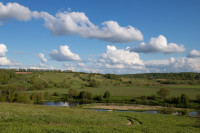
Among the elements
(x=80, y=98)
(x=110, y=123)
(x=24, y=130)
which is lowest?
(x=80, y=98)

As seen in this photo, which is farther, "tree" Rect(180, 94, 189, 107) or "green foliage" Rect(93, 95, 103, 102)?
"green foliage" Rect(93, 95, 103, 102)

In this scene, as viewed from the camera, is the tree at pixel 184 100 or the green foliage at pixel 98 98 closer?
the tree at pixel 184 100

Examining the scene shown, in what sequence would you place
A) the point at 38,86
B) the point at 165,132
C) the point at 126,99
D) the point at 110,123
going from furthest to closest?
the point at 38,86 → the point at 126,99 → the point at 110,123 → the point at 165,132

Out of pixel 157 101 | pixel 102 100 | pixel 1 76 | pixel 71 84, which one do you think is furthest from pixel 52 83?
pixel 157 101

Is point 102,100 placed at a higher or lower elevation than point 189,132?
lower

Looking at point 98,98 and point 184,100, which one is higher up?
point 184,100

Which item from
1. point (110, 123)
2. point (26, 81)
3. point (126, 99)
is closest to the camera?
point (110, 123)

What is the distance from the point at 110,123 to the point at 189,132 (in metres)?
11.6

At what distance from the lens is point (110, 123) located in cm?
2809

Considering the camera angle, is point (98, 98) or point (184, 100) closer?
point (184, 100)

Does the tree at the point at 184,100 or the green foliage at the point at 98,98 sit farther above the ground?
the tree at the point at 184,100

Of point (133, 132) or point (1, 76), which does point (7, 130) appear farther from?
point (1, 76)

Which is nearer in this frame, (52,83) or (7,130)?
(7,130)

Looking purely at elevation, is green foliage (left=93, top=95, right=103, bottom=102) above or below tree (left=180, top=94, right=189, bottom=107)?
below
